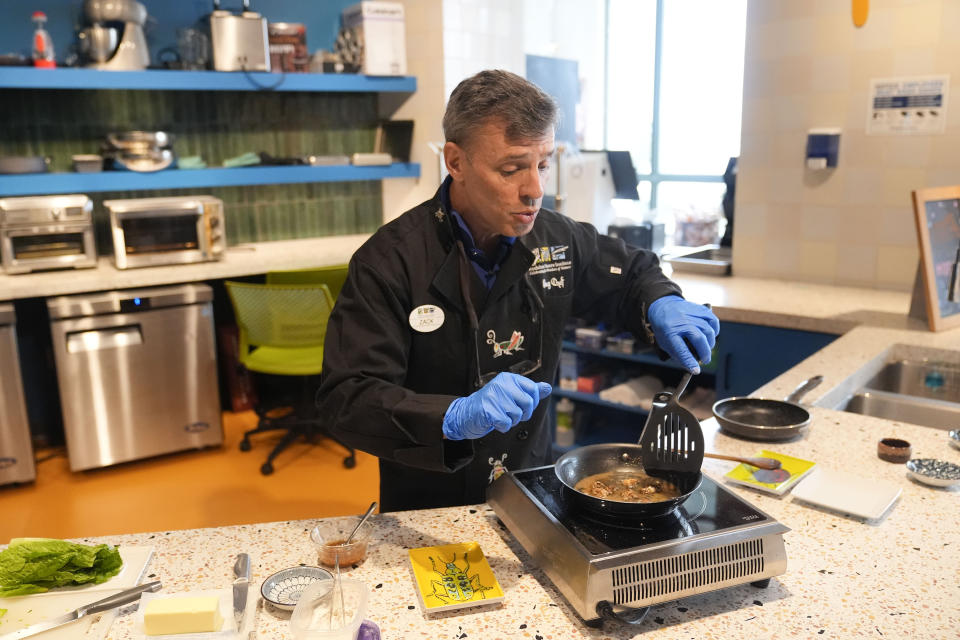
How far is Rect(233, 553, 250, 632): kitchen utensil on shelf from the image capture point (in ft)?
3.79

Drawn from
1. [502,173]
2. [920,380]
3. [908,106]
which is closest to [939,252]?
[920,380]

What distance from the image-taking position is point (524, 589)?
1239mm

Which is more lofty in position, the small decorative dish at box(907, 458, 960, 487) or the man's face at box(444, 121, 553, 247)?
the man's face at box(444, 121, 553, 247)

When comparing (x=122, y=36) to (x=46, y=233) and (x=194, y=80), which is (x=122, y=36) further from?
(x=46, y=233)

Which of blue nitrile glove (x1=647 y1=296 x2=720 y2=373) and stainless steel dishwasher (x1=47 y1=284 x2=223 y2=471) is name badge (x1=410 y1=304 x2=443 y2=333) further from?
stainless steel dishwasher (x1=47 y1=284 x2=223 y2=471)

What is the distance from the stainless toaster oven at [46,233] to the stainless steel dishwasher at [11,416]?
272 millimetres

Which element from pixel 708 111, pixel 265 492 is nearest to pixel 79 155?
pixel 265 492

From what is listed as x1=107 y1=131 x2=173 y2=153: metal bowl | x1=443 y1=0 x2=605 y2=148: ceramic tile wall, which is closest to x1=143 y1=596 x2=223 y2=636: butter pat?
x1=107 y1=131 x2=173 y2=153: metal bowl

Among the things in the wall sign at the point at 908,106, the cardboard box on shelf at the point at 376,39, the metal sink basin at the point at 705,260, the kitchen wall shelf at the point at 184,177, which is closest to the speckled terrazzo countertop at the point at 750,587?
the wall sign at the point at 908,106

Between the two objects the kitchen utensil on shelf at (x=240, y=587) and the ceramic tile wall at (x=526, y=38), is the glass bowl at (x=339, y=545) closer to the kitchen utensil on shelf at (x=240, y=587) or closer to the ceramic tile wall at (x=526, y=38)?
the kitchen utensil on shelf at (x=240, y=587)

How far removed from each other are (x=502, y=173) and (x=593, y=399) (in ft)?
7.15

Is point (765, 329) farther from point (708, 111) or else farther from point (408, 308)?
point (708, 111)

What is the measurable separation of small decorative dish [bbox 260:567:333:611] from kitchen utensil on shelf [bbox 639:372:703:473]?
0.61 metres

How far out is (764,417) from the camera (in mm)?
1850
